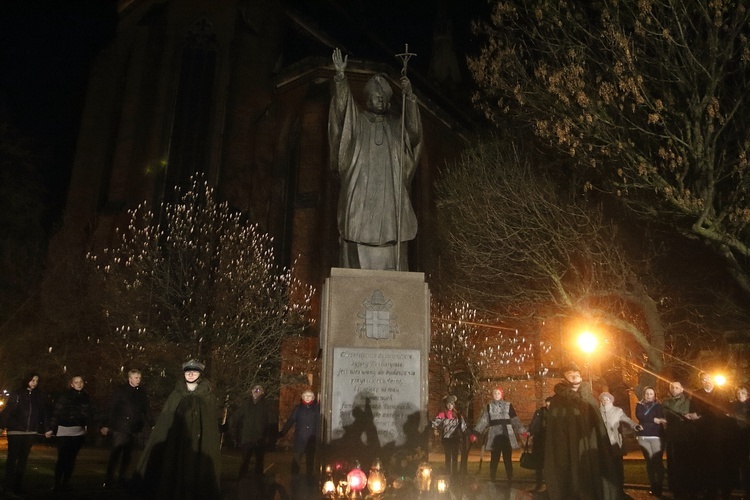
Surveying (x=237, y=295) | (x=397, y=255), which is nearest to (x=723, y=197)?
(x=397, y=255)

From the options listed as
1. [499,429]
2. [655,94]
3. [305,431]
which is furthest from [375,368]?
[655,94]

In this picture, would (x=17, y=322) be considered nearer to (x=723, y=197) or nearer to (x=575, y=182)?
A: (x=575, y=182)

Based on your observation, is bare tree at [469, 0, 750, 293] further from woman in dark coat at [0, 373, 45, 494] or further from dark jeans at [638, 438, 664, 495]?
woman in dark coat at [0, 373, 45, 494]

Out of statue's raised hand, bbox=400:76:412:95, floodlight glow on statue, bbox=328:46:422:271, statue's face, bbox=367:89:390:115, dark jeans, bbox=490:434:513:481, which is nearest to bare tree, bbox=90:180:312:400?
dark jeans, bbox=490:434:513:481

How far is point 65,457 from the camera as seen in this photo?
7637 mm

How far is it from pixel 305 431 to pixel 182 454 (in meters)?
4.48

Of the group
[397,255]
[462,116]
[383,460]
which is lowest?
[383,460]

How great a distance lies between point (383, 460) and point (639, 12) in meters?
10.1

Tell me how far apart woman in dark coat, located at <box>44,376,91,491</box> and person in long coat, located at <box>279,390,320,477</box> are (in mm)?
2694

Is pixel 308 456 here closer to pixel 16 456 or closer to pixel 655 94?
pixel 16 456

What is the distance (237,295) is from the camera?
1881 cm

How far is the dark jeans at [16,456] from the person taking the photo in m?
7.54

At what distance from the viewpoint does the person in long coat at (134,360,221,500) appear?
Answer: 4.62 m

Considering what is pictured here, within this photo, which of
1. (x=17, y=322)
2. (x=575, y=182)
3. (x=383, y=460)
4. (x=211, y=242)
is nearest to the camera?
(x=383, y=460)
